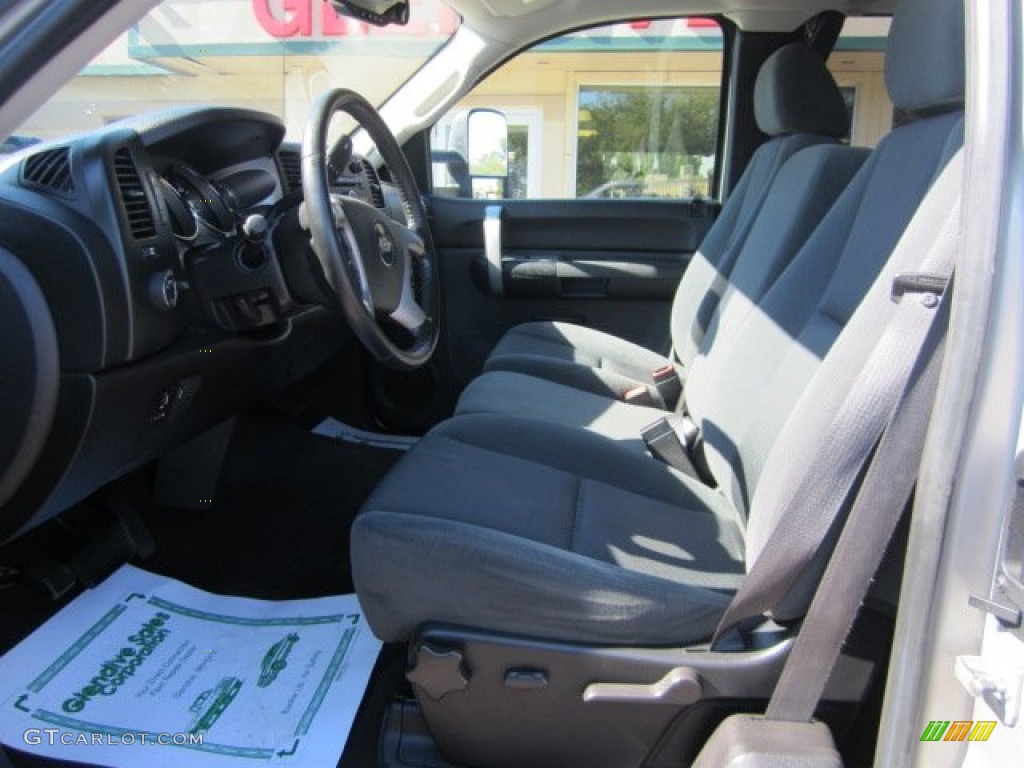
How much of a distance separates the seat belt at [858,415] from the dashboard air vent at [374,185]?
3.99ft

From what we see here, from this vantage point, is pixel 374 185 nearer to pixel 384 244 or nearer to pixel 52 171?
pixel 384 244

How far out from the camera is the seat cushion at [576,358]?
6.92 feet

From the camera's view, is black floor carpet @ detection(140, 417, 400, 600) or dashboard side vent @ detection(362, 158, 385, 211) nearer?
black floor carpet @ detection(140, 417, 400, 600)

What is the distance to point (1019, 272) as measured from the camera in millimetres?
723

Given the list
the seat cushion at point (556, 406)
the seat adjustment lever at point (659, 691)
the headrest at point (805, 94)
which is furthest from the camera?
the headrest at point (805, 94)

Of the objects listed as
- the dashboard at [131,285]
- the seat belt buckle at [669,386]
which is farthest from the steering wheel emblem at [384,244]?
the seat belt buckle at [669,386]

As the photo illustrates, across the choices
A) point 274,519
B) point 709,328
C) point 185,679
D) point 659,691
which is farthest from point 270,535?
point 659,691

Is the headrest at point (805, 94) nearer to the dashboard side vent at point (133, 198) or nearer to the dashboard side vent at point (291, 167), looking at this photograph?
the dashboard side vent at point (291, 167)

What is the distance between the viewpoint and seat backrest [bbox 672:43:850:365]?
77.4 inches

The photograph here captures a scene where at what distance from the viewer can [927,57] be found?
1093mm

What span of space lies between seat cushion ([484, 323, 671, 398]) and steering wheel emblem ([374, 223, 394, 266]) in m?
0.76

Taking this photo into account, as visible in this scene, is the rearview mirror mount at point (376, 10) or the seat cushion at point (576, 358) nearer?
the rearview mirror mount at point (376, 10)

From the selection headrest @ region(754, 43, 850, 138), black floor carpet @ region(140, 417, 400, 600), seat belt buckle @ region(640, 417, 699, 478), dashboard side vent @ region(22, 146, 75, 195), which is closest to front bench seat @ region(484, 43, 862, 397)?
headrest @ region(754, 43, 850, 138)

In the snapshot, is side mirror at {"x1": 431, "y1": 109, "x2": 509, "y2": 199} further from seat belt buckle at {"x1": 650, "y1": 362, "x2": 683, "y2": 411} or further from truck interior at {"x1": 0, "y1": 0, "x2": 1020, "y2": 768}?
seat belt buckle at {"x1": 650, "y1": 362, "x2": 683, "y2": 411}
